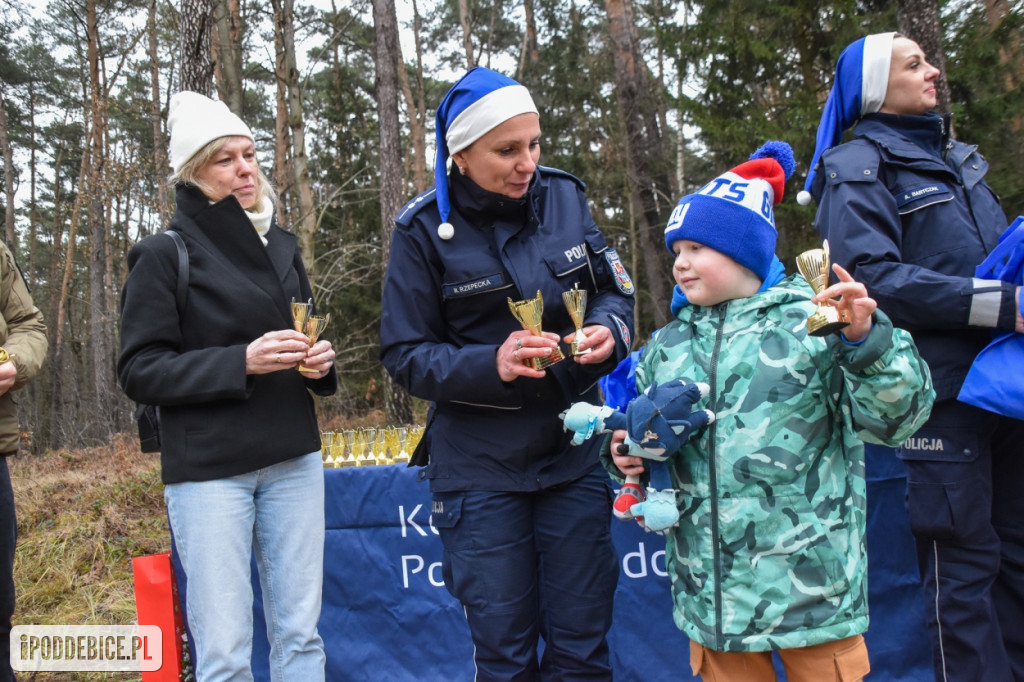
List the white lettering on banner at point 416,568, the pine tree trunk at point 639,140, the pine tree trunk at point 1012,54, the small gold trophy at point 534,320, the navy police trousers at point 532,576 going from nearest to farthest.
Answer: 1. the small gold trophy at point 534,320
2. the navy police trousers at point 532,576
3. the white lettering on banner at point 416,568
4. the pine tree trunk at point 1012,54
5. the pine tree trunk at point 639,140

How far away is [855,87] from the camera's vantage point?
9.23 feet

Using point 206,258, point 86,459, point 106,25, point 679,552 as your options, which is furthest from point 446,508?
point 106,25

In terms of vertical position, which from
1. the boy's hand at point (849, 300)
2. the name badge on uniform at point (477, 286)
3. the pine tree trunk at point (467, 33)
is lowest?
the boy's hand at point (849, 300)

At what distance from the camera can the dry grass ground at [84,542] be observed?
5043 mm

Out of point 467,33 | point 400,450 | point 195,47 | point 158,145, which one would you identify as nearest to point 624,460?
point 400,450

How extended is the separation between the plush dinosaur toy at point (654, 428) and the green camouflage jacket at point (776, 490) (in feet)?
0.33

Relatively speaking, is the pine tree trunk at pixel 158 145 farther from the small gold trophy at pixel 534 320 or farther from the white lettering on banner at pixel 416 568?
the small gold trophy at pixel 534 320

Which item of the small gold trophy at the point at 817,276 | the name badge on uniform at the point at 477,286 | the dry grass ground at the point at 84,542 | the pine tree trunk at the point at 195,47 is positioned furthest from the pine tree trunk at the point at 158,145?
the small gold trophy at the point at 817,276

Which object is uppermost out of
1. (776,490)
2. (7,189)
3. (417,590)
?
(7,189)

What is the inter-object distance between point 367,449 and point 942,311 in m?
2.63

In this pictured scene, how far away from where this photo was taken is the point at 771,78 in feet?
37.2

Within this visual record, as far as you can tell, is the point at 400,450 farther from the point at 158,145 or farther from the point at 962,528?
the point at 158,145

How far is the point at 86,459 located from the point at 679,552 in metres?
9.76

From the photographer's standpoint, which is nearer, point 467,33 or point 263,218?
point 263,218
